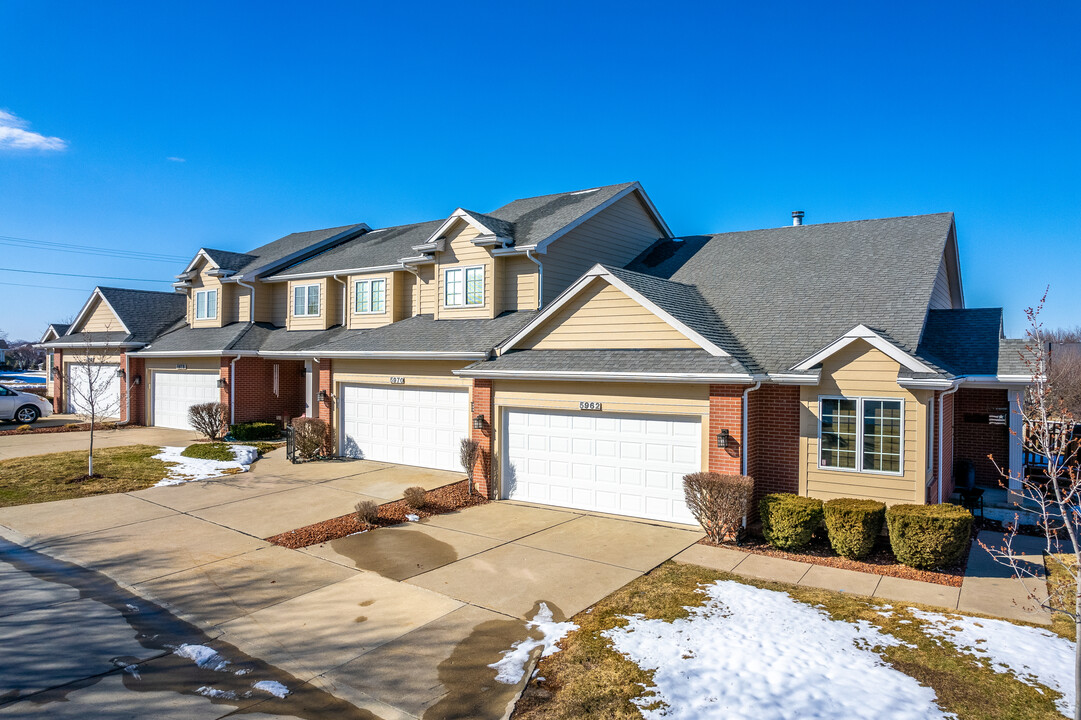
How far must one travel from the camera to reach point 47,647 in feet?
22.8

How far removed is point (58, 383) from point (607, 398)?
31.9 m

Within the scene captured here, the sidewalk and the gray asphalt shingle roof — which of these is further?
the gray asphalt shingle roof

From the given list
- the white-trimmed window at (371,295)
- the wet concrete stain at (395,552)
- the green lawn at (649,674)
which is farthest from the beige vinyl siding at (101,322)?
the green lawn at (649,674)

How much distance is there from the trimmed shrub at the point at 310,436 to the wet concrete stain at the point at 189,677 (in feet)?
33.9

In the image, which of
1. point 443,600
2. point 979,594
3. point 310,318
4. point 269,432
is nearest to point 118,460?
point 269,432

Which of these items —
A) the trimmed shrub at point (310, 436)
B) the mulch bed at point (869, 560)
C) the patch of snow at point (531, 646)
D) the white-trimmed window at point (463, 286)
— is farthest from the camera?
the white-trimmed window at point (463, 286)

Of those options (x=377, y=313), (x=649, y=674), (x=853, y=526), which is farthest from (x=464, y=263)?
(x=649, y=674)

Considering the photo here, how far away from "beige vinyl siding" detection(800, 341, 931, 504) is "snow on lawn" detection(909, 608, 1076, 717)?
358 cm

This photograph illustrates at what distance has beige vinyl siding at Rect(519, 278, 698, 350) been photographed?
13.2 m

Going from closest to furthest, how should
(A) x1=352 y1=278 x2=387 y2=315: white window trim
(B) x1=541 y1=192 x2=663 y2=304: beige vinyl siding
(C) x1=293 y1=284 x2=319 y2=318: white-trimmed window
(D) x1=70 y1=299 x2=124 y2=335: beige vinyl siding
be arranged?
1. (B) x1=541 y1=192 x2=663 y2=304: beige vinyl siding
2. (A) x1=352 y1=278 x2=387 y2=315: white window trim
3. (C) x1=293 y1=284 x2=319 y2=318: white-trimmed window
4. (D) x1=70 y1=299 x2=124 y2=335: beige vinyl siding

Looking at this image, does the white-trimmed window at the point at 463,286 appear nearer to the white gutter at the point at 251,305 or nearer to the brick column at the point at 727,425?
the brick column at the point at 727,425

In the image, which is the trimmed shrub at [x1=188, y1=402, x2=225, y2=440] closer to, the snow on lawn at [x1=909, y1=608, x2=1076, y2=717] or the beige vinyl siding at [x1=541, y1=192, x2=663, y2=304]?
the beige vinyl siding at [x1=541, y1=192, x2=663, y2=304]

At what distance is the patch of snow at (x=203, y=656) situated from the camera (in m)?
6.64

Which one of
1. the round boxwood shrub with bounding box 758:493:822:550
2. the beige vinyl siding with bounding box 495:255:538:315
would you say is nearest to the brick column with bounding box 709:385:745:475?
the round boxwood shrub with bounding box 758:493:822:550
